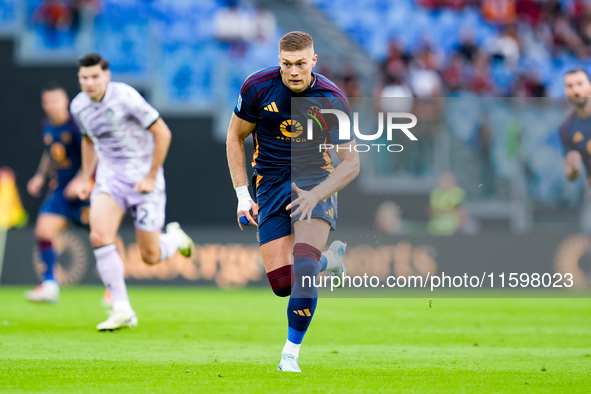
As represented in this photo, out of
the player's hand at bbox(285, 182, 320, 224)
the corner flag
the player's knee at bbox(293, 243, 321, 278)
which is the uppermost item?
the player's hand at bbox(285, 182, 320, 224)

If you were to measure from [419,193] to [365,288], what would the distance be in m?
1.99

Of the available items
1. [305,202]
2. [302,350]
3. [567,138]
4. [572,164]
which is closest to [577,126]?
[567,138]

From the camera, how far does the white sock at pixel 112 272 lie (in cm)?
827

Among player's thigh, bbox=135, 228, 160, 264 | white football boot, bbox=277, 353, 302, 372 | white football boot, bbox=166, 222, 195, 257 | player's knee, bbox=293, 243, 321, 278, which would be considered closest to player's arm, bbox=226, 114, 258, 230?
player's knee, bbox=293, 243, 321, 278

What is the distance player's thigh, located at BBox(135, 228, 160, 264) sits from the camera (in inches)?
345

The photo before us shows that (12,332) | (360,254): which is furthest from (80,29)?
(12,332)

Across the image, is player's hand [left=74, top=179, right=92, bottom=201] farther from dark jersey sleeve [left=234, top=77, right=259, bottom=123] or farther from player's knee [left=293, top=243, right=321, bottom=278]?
player's knee [left=293, top=243, right=321, bottom=278]

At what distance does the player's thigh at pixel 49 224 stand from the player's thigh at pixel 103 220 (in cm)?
317

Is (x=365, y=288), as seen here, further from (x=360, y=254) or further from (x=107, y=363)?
(x=107, y=363)

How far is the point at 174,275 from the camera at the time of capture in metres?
14.9

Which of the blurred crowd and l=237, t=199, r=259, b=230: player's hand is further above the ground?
l=237, t=199, r=259, b=230: player's hand

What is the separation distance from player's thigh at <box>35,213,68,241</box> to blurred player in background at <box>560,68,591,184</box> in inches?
243

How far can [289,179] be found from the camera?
624cm

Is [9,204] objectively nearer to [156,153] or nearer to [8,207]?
[8,207]
